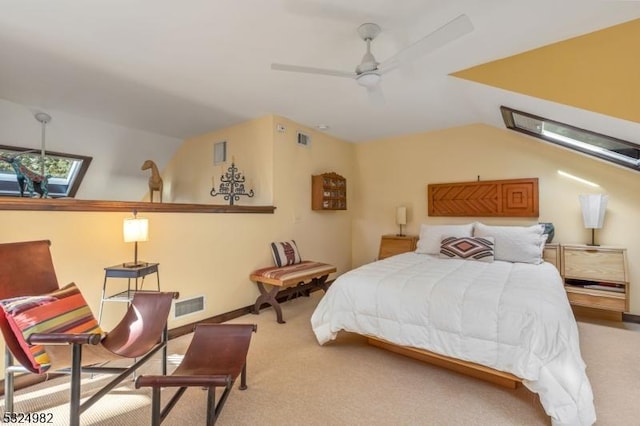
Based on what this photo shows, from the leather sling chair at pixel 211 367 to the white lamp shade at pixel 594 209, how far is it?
12.2ft

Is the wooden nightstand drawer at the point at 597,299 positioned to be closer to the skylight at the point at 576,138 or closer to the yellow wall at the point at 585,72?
the skylight at the point at 576,138

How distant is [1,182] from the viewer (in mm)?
3922

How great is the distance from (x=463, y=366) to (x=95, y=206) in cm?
317

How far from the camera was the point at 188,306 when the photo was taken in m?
3.10

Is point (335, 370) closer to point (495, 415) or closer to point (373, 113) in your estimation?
point (495, 415)

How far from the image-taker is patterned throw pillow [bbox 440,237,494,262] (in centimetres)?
337

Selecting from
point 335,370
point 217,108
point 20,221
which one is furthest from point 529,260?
point 20,221

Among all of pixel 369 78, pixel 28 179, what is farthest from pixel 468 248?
pixel 28 179

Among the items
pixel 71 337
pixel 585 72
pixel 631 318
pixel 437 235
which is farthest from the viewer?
pixel 437 235

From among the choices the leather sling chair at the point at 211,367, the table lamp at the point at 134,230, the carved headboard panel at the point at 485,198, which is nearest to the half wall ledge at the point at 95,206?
the table lamp at the point at 134,230

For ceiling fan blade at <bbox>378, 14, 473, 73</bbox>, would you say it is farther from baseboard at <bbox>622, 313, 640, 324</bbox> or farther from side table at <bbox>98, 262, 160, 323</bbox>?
baseboard at <bbox>622, 313, 640, 324</bbox>

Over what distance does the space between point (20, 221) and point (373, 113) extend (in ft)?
11.8

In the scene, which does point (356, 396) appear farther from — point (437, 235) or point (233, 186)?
point (233, 186)

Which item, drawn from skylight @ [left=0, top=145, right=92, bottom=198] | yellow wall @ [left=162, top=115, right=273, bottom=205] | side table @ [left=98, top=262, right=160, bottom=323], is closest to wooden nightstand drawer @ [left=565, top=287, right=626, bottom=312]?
yellow wall @ [left=162, top=115, right=273, bottom=205]
